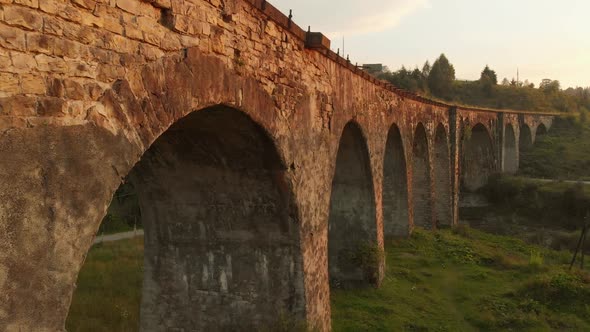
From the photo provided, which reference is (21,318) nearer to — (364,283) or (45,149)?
(45,149)

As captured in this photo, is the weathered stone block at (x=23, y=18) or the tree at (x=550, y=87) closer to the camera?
the weathered stone block at (x=23, y=18)

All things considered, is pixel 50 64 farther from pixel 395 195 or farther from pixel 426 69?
pixel 426 69

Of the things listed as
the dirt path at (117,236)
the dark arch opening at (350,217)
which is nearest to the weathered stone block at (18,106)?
the dark arch opening at (350,217)

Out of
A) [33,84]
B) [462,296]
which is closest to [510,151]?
[462,296]

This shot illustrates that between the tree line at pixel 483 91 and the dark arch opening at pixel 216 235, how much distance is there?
42.2m

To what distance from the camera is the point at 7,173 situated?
7.95ft

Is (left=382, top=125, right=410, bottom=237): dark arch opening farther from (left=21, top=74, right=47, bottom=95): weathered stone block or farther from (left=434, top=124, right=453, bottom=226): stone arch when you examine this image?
(left=21, top=74, right=47, bottom=95): weathered stone block

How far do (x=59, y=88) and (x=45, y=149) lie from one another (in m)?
0.36

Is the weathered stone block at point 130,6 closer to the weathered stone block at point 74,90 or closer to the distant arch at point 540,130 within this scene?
the weathered stone block at point 74,90

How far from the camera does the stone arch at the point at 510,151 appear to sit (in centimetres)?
3325

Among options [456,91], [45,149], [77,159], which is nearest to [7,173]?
[45,149]

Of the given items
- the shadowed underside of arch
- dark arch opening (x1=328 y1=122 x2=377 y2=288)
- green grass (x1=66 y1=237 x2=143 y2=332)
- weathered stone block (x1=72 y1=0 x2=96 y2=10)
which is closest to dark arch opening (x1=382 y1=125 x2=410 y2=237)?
dark arch opening (x1=328 y1=122 x2=377 y2=288)

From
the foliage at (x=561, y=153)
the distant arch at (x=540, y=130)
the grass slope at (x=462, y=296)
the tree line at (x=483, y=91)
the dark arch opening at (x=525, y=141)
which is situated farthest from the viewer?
the tree line at (x=483, y=91)

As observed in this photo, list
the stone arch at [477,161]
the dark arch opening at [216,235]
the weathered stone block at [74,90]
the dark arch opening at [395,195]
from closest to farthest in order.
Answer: the weathered stone block at [74,90] → the dark arch opening at [216,235] → the dark arch opening at [395,195] → the stone arch at [477,161]
